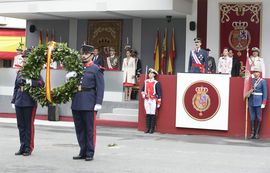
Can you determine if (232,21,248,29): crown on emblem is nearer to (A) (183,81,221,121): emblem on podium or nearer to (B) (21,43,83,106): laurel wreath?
(A) (183,81,221,121): emblem on podium

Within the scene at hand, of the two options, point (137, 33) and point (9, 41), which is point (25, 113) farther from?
point (9, 41)

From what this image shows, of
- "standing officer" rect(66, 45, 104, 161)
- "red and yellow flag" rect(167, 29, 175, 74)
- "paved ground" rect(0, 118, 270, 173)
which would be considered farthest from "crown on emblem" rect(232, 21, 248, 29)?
"standing officer" rect(66, 45, 104, 161)

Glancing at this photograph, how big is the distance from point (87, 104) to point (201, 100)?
6627 mm

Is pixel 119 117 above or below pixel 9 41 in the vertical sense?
below

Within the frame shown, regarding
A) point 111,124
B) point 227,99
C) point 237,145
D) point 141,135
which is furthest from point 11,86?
point 237,145

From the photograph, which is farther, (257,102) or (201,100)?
(201,100)

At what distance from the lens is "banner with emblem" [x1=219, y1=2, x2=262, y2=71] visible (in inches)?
877

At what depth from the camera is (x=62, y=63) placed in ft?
38.1

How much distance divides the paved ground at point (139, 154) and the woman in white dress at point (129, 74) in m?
3.21

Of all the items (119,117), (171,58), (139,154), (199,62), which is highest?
(171,58)

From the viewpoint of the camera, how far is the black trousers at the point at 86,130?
1141cm

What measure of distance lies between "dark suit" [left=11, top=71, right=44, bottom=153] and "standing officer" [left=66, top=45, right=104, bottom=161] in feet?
3.19

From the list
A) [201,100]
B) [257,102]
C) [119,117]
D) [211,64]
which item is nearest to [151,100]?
[201,100]

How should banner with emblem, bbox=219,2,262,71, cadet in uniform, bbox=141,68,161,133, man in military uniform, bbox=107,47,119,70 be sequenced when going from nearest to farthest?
1. cadet in uniform, bbox=141,68,161,133
2. banner with emblem, bbox=219,2,262,71
3. man in military uniform, bbox=107,47,119,70
